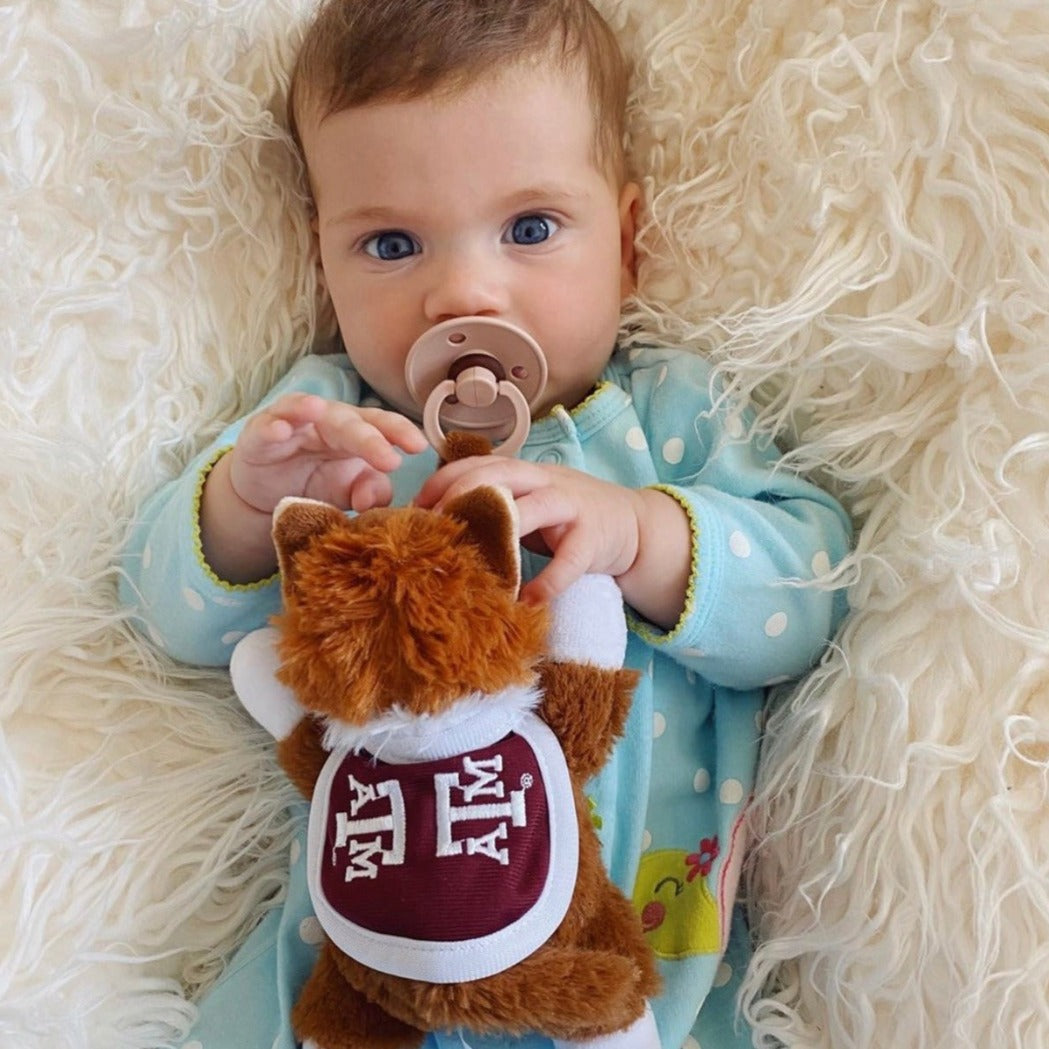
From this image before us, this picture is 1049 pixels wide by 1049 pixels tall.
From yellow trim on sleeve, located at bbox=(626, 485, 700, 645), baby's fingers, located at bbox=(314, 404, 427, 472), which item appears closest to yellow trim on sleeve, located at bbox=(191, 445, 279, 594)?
baby's fingers, located at bbox=(314, 404, 427, 472)

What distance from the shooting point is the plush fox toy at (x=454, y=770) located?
2.08ft

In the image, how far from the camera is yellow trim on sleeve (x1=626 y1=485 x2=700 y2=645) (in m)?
0.87

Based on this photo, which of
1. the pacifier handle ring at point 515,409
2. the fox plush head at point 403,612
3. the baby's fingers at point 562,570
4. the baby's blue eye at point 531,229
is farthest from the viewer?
the baby's blue eye at point 531,229

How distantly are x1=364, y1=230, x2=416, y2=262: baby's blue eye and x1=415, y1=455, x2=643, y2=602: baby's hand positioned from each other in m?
0.26

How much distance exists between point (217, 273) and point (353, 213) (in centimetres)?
17

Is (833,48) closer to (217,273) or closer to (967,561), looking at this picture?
(967,561)

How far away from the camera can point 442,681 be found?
2.06 ft

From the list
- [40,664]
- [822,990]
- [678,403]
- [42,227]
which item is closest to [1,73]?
[42,227]

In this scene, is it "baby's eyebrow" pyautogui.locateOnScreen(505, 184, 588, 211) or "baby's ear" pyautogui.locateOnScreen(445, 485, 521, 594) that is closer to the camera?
"baby's ear" pyautogui.locateOnScreen(445, 485, 521, 594)

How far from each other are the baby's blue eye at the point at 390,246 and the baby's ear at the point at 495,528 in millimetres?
371

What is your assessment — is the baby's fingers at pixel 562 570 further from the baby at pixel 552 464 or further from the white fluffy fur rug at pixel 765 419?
the white fluffy fur rug at pixel 765 419

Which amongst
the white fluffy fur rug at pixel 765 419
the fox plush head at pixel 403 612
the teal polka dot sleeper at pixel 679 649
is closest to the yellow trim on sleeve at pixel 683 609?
the teal polka dot sleeper at pixel 679 649

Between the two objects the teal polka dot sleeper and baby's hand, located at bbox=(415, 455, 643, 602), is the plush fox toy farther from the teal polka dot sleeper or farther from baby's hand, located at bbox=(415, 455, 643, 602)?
the teal polka dot sleeper

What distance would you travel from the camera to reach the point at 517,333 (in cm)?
90
